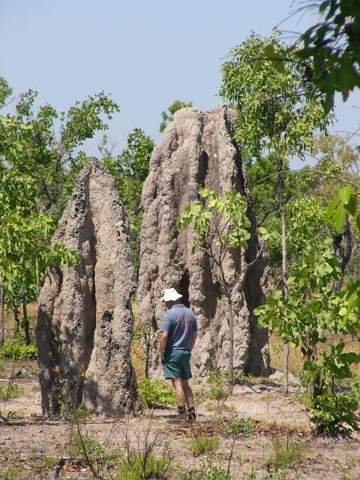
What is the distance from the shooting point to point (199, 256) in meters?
15.3

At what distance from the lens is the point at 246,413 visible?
1214 centimetres

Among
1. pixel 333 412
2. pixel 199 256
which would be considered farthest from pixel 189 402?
pixel 199 256

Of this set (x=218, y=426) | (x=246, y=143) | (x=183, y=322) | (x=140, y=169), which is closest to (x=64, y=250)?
(x=183, y=322)

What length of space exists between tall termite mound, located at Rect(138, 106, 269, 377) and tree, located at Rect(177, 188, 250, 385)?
19cm

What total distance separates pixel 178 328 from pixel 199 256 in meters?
4.63

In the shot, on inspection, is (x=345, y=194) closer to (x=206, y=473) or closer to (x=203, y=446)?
(x=206, y=473)

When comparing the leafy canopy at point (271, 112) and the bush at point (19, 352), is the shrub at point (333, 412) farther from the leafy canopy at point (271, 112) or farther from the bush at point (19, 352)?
the bush at point (19, 352)

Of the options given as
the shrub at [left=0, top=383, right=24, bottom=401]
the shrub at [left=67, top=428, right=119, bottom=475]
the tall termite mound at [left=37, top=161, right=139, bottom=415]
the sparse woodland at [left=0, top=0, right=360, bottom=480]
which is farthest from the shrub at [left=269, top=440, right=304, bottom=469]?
the shrub at [left=0, top=383, right=24, bottom=401]

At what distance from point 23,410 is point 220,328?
438 centimetres

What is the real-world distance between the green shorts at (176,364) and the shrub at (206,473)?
2.87 metres

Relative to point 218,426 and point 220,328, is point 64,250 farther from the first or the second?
point 220,328

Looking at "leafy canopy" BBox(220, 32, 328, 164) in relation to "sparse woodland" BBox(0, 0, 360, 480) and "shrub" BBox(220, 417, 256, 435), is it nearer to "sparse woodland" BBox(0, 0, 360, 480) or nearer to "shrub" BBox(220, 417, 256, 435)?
"sparse woodland" BBox(0, 0, 360, 480)

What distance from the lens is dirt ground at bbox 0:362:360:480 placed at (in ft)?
25.7

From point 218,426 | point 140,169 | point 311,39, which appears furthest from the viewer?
point 140,169
